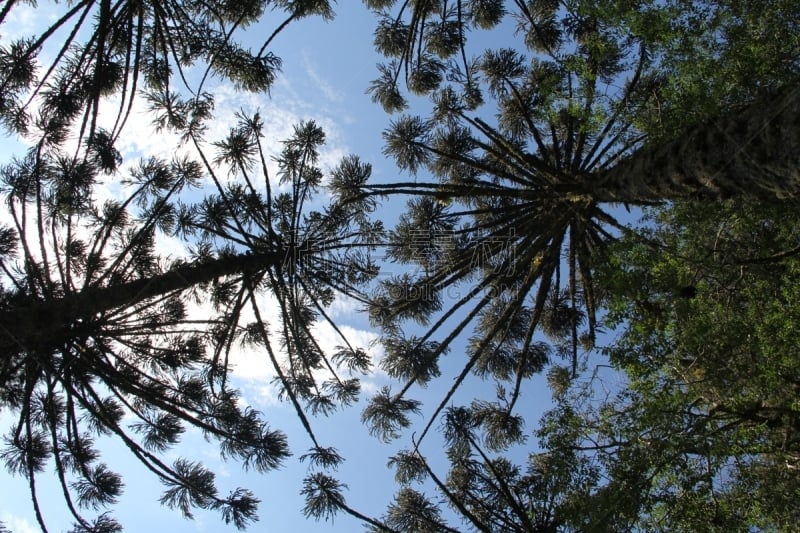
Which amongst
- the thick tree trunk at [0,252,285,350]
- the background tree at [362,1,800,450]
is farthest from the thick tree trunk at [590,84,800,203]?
the thick tree trunk at [0,252,285,350]

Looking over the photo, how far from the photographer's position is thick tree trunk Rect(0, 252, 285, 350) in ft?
14.1

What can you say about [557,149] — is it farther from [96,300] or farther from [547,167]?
[96,300]

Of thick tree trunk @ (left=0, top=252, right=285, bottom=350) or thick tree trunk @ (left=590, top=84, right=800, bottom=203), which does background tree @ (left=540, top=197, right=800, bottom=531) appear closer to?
thick tree trunk @ (left=590, top=84, right=800, bottom=203)

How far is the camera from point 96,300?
4684 mm

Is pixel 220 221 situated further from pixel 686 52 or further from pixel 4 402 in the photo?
pixel 686 52

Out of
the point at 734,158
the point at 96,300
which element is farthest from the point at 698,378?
the point at 96,300

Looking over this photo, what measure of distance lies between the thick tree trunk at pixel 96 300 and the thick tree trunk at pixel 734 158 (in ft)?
13.2

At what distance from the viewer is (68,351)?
5195 millimetres

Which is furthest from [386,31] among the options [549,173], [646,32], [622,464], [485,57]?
[622,464]

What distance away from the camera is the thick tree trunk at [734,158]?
2.70 metres

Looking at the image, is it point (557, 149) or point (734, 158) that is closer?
point (734, 158)

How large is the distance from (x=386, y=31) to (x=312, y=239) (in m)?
3.98

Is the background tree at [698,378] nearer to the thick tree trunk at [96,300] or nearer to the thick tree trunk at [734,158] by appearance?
the thick tree trunk at [734,158]

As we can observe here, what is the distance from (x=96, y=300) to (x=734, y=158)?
17.3 ft
